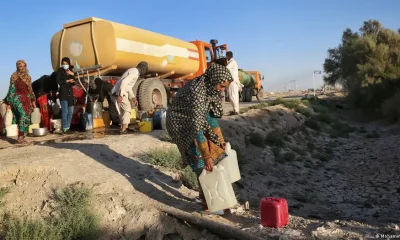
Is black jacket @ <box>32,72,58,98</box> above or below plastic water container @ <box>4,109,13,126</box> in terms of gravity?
above

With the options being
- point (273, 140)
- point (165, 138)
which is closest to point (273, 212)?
point (165, 138)

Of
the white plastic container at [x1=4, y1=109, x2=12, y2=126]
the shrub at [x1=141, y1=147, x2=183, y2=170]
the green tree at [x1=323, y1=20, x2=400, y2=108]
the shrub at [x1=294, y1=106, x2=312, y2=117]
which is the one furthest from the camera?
the green tree at [x1=323, y1=20, x2=400, y2=108]

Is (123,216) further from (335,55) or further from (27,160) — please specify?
(335,55)

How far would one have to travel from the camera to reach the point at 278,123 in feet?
37.6

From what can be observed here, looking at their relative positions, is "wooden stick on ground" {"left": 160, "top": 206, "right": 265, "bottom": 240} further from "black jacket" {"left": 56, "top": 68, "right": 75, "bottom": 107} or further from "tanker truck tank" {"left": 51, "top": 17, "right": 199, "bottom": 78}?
"tanker truck tank" {"left": 51, "top": 17, "right": 199, "bottom": 78}

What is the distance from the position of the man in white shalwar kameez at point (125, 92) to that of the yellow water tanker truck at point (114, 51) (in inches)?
70.0

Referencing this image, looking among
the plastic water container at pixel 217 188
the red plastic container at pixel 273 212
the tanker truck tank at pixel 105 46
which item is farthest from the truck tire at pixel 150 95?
the red plastic container at pixel 273 212

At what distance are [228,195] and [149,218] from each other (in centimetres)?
92

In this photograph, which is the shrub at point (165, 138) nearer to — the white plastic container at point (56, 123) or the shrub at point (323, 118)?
the white plastic container at point (56, 123)

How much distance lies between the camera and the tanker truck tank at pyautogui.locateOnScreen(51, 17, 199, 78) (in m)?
9.30

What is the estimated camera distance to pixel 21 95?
24.1 feet

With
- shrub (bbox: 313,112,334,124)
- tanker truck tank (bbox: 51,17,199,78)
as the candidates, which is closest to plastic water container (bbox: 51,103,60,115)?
tanker truck tank (bbox: 51,17,199,78)

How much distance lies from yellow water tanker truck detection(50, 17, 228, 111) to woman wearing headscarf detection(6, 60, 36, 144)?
1.95m

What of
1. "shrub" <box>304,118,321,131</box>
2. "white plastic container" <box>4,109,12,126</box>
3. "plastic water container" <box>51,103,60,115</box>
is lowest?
"shrub" <box>304,118,321,131</box>
